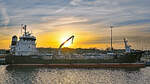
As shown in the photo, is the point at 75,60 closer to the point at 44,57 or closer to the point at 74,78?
the point at 44,57

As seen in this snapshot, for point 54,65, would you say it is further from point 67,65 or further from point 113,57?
point 113,57

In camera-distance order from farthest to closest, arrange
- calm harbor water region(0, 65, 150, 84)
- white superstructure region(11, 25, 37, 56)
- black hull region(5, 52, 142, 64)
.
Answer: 1. white superstructure region(11, 25, 37, 56)
2. black hull region(5, 52, 142, 64)
3. calm harbor water region(0, 65, 150, 84)

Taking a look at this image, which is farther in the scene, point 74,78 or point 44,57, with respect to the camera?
point 44,57

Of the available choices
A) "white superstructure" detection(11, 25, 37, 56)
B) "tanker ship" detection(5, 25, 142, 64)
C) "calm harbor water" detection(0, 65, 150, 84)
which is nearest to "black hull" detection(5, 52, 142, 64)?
"tanker ship" detection(5, 25, 142, 64)

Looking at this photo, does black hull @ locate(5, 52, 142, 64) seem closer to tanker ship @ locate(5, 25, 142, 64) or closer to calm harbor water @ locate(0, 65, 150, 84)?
tanker ship @ locate(5, 25, 142, 64)

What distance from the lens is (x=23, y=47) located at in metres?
45.1

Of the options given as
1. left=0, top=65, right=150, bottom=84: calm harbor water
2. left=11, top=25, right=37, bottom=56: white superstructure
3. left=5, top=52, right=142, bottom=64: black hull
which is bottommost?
left=0, top=65, right=150, bottom=84: calm harbor water

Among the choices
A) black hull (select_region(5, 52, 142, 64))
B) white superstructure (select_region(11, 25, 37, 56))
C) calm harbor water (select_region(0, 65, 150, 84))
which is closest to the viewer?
calm harbor water (select_region(0, 65, 150, 84))

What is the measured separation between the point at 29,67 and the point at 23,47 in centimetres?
531

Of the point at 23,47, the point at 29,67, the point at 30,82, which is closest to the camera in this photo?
the point at 30,82

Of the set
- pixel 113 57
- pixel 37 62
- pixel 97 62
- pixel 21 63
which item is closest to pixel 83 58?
pixel 97 62

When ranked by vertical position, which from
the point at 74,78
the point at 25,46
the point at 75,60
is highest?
the point at 25,46

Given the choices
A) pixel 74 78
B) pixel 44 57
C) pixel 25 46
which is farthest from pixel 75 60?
pixel 74 78

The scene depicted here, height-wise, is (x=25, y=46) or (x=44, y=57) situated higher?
(x=25, y=46)
